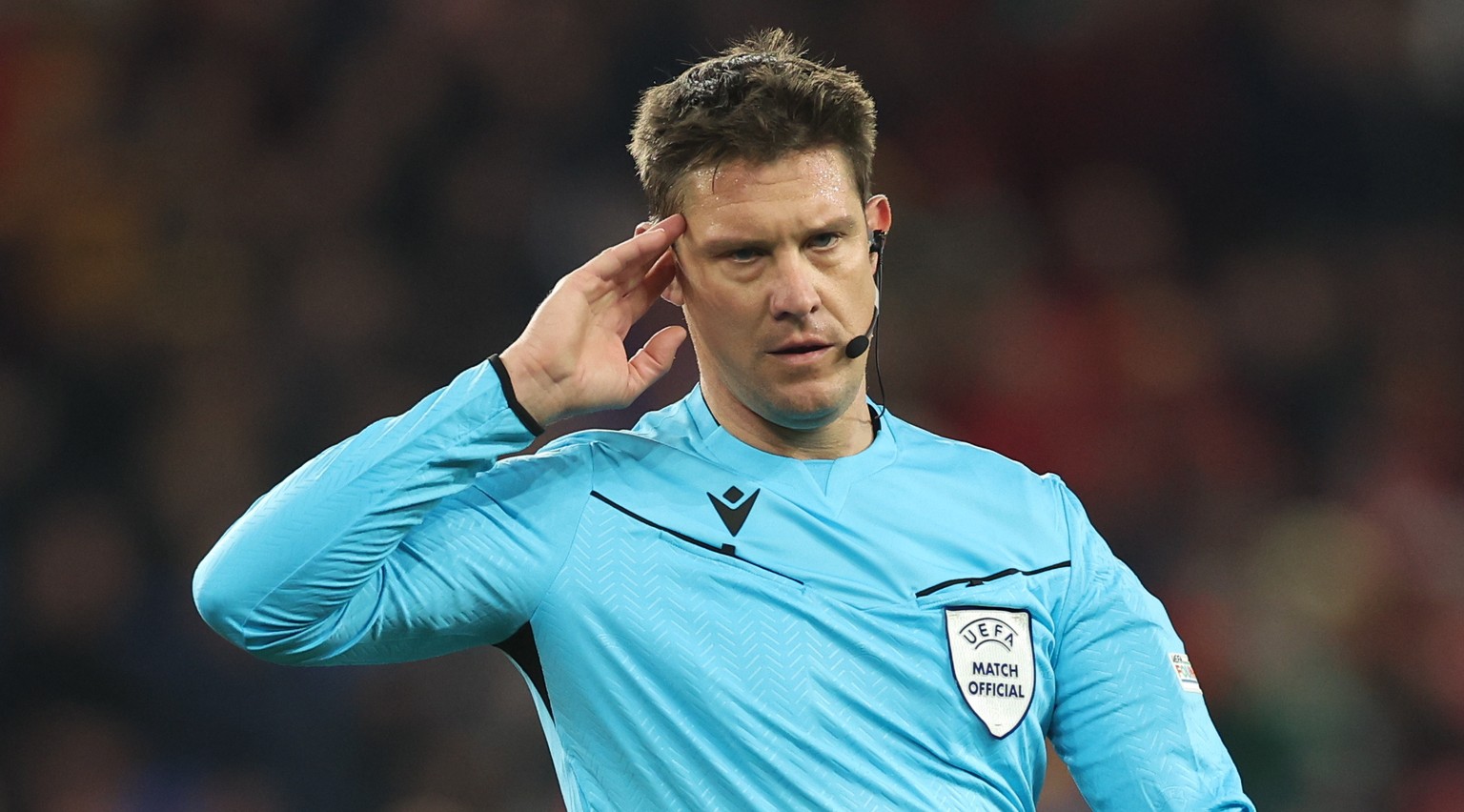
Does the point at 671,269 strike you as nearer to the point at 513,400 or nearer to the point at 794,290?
the point at 794,290

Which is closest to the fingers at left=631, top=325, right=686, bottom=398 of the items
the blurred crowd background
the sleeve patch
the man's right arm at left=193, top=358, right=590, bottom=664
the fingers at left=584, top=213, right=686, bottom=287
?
the fingers at left=584, top=213, right=686, bottom=287

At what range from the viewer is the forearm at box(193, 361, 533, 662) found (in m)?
2.27

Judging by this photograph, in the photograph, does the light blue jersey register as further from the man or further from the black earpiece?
the black earpiece

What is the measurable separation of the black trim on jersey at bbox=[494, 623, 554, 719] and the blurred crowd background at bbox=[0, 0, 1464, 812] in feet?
9.99

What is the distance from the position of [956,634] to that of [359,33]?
519cm

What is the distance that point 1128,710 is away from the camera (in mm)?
2578

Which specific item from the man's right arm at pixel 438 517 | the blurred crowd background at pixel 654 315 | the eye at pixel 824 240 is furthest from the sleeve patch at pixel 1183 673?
the blurred crowd background at pixel 654 315

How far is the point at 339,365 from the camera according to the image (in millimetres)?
6172

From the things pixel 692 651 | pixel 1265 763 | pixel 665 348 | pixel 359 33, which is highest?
pixel 359 33

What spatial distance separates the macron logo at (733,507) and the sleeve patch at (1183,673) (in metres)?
0.75

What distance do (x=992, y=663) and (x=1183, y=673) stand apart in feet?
1.19

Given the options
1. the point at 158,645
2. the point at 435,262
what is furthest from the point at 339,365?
the point at 158,645

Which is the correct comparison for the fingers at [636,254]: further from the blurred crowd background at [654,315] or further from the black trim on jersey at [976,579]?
the blurred crowd background at [654,315]

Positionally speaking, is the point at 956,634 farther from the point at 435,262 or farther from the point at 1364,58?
the point at 1364,58
